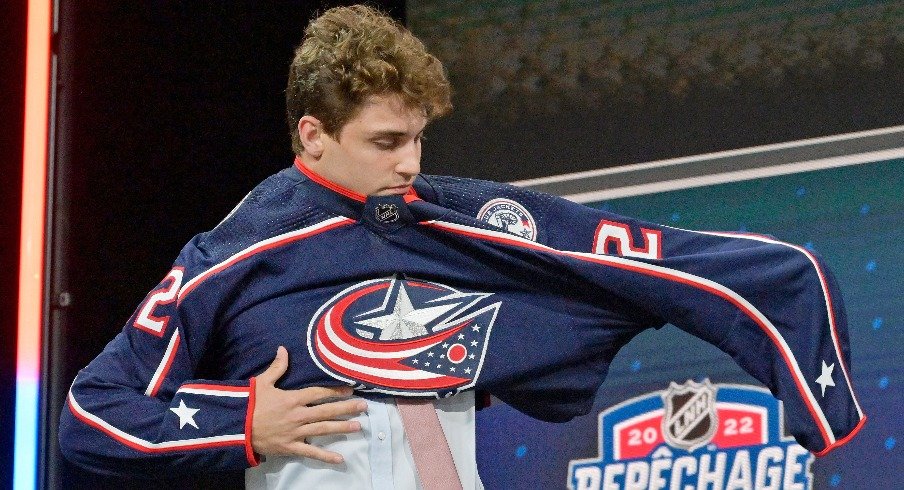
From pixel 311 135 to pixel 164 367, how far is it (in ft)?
1.03

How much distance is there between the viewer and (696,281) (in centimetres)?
141

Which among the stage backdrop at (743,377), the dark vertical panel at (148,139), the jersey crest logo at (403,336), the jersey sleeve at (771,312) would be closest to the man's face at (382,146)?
the jersey crest logo at (403,336)

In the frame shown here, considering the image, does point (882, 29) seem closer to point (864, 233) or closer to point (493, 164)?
point (864, 233)

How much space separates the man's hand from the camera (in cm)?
136

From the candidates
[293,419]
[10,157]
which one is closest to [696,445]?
[293,419]

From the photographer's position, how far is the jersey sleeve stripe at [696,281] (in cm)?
137

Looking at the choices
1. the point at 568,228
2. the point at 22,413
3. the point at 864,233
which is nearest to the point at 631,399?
the point at 864,233

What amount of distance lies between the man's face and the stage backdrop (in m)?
0.72

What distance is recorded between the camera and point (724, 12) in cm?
198

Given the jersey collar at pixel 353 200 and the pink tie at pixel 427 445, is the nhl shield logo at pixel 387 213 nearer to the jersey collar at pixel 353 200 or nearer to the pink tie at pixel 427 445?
the jersey collar at pixel 353 200

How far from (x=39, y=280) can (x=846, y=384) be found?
133cm

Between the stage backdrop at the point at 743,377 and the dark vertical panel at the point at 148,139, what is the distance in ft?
2.03

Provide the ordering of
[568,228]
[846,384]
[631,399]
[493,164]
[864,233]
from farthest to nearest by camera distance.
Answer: [493,164] < [631,399] < [864,233] < [568,228] < [846,384]

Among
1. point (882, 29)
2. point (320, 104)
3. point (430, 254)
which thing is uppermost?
point (882, 29)
